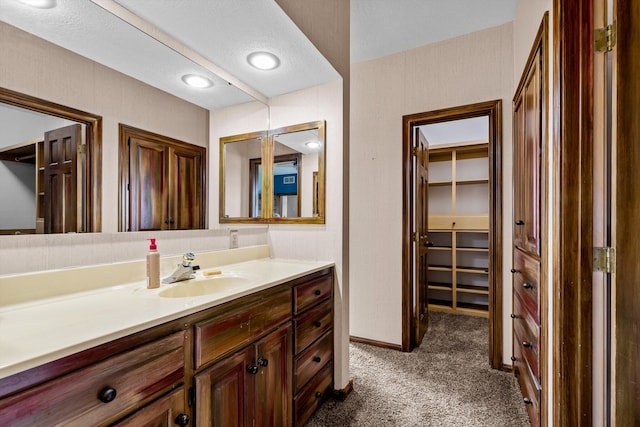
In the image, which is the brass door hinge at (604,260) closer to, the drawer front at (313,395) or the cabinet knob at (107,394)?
the drawer front at (313,395)

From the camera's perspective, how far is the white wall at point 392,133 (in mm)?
2400

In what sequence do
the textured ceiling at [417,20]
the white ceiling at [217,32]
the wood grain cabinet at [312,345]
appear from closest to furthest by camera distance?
1. the white ceiling at [217,32]
2. the wood grain cabinet at [312,345]
3. the textured ceiling at [417,20]

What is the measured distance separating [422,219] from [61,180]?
2.70 m

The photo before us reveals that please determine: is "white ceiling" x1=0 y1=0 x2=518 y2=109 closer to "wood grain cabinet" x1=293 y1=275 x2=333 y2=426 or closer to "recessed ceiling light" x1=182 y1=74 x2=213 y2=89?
"recessed ceiling light" x1=182 y1=74 x2=213 y2=89

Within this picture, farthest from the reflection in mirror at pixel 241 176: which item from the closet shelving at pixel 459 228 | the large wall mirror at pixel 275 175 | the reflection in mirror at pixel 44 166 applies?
the closet shelving at pixel 459 228

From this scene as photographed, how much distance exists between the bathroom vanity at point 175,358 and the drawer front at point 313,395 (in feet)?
0.04

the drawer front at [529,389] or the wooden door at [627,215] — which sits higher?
the wooden door at [627,215]

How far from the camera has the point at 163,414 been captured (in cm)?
89

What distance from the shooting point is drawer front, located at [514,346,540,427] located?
1.52 m

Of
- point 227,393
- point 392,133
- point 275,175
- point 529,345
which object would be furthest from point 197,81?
point 529,345

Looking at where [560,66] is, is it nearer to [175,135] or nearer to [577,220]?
[577,220]

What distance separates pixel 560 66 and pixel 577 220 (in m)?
0.61

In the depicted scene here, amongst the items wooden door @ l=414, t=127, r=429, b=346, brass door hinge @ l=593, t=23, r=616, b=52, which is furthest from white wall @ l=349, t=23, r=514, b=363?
brass door hinge @ l=593, t=23, r=616, b=52

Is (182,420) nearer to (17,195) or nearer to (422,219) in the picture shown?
(17,195)
